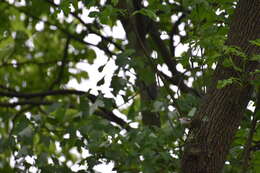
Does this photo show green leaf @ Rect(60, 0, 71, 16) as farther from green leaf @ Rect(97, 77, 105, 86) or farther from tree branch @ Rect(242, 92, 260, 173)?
tree branch @ Rect(242, 92, 260, 173)

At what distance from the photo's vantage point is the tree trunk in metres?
3.21

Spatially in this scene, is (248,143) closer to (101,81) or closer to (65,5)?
(101,81)

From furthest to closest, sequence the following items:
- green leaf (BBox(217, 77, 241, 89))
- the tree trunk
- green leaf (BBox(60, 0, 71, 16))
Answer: green leaf (BBox(60, 0, 71, 16)) → the tree trunk → green leaf (BBox(217, 77, 241, 89))

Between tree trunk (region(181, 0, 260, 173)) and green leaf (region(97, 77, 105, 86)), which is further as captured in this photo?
green leaf (region(97, 77, 105, 86))

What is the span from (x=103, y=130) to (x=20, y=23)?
22.1 feet

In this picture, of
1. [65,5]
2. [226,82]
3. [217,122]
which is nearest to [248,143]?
[217,122]

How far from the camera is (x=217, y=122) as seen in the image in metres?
3.24

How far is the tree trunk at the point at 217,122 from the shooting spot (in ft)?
10.5

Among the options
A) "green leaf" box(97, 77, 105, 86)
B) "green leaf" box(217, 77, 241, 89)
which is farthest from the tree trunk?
"green leaf" box(97, 77, 105, 86)

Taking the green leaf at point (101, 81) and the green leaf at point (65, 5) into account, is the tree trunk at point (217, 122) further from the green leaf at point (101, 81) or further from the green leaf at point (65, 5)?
the green leaf at point (65, 5)

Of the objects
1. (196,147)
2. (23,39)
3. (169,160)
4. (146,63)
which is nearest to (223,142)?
(196,147)

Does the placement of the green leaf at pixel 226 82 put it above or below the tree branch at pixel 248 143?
above

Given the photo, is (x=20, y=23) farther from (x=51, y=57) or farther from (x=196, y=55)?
(x=196, y=55)

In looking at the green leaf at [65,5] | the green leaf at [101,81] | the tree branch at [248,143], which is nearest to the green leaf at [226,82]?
the tree branch at [248,143]
